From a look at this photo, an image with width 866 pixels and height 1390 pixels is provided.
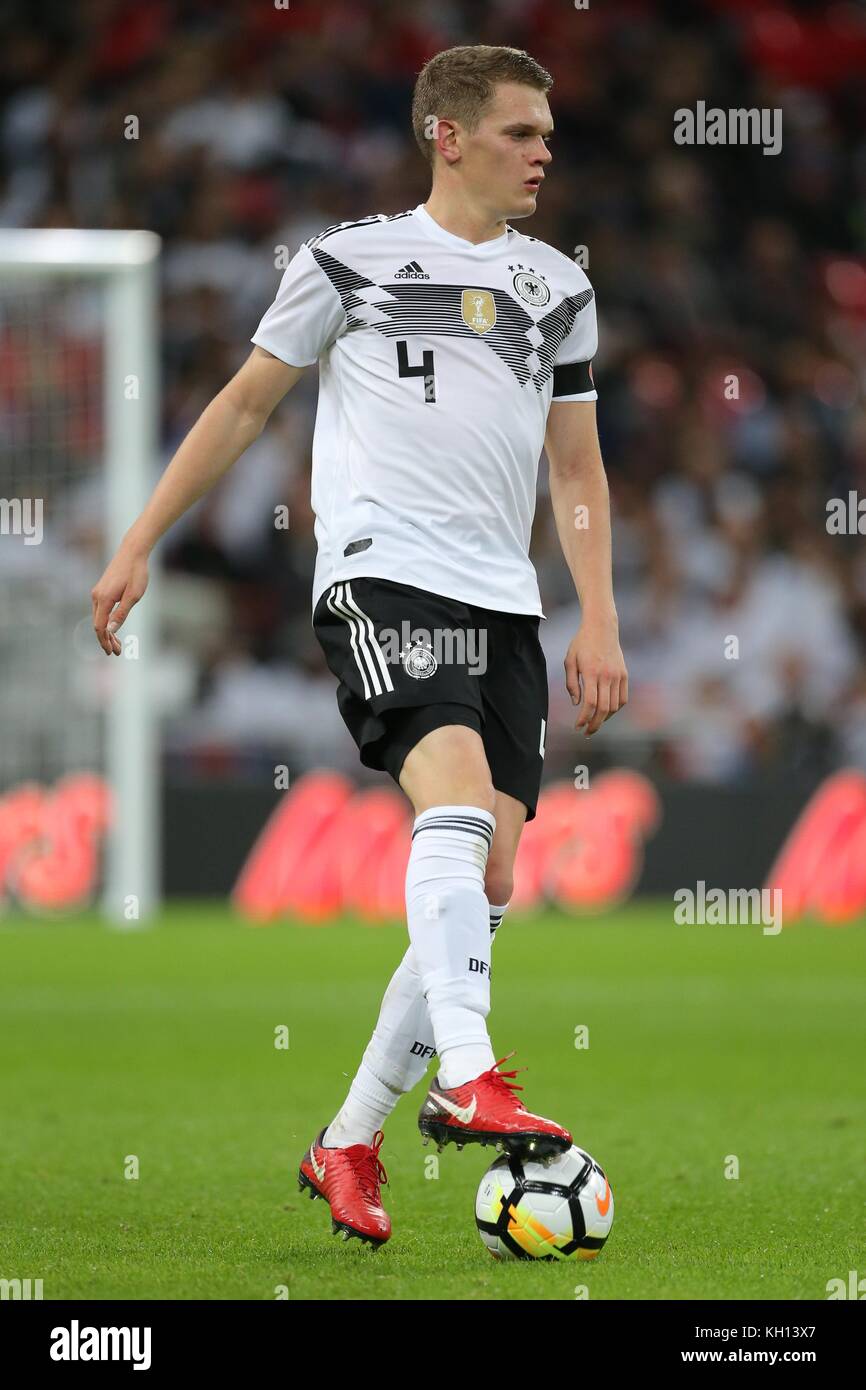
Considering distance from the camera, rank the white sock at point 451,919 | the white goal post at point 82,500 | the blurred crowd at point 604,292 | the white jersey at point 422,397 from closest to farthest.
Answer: the white sock at point 451,919
the white jersey at point 422,397
the white goal post at point 82,500
the blurred crowd at point 604,292

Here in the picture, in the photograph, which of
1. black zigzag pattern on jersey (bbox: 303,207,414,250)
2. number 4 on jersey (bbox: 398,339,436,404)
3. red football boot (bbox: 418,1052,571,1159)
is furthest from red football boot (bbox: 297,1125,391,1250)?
black zigzag pattern on jersey (bbox: 303,207,414,250)

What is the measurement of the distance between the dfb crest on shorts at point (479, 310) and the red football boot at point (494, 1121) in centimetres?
143

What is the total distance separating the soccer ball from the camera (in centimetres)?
402

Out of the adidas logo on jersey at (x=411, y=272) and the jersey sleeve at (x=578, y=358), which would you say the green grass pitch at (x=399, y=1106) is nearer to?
the jersey sleeve at (x=578, y=358)

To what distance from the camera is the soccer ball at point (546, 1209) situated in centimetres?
402

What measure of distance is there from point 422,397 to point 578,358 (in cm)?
43

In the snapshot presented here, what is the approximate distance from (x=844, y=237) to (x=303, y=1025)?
448 inches

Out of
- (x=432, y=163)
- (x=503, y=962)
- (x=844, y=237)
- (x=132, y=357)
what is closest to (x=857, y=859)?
(x=503, y=962)

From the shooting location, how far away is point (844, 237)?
59.5ft

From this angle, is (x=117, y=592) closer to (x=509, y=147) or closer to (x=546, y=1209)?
(x=509, y=147)

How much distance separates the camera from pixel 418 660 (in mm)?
4117

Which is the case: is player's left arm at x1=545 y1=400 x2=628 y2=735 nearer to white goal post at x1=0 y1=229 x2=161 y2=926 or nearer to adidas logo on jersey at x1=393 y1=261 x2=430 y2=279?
adidas logo on jersey at x1=393 y1=261 x2=430 y2=279

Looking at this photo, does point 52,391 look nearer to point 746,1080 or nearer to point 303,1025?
point 303,1025

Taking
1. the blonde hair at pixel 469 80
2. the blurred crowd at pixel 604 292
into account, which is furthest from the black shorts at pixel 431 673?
the blurred crowd at pixel 604 292
